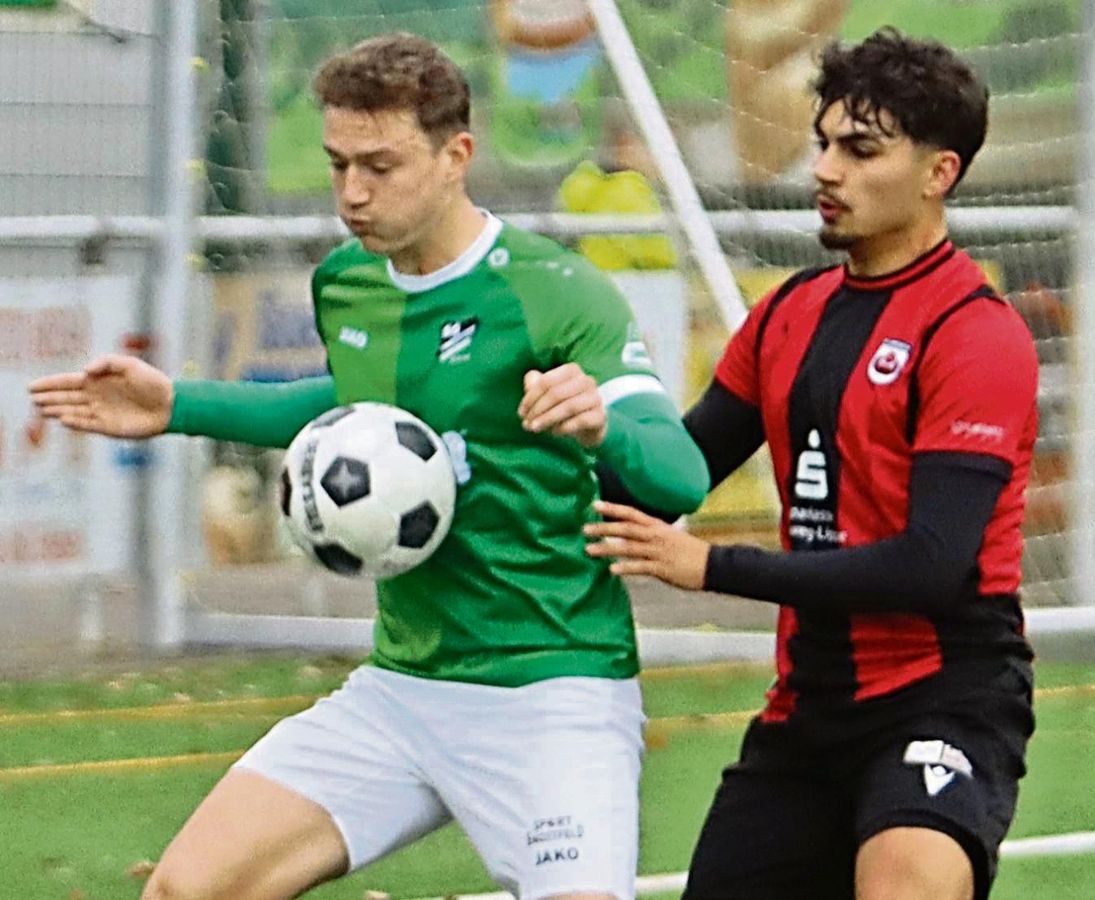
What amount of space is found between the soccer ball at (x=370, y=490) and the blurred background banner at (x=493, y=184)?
555 cm

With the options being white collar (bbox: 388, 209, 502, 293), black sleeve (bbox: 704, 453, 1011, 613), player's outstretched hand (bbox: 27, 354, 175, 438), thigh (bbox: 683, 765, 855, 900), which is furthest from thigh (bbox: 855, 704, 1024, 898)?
player's outstretched hand (bbox: 27, 354, 175, 438)

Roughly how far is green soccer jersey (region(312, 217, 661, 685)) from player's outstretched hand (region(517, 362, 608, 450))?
1.17ft

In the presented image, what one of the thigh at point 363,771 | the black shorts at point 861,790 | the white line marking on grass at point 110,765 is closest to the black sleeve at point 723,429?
the black shorts at point 861,790

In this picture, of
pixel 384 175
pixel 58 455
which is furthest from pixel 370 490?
pixel 58 455

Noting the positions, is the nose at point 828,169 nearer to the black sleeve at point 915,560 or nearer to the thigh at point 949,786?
the black sleeve at point 915,560

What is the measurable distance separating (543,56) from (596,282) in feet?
19.9

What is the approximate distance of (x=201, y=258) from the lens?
34.6 ft

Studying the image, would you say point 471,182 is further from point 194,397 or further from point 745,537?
point 194,397

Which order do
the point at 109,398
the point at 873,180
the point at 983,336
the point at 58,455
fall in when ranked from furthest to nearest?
the point at 58,455, the point at 109,398, the point at 873,180, the point at 983,336

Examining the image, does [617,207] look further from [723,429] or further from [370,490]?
[370,490]

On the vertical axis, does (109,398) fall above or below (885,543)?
above

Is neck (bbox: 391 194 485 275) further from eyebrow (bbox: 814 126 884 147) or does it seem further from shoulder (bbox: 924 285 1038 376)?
shoulder (bbox: 924 285 1038 376)

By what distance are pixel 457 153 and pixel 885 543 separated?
1101 mm

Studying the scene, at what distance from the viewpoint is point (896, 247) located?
4.55 metres
